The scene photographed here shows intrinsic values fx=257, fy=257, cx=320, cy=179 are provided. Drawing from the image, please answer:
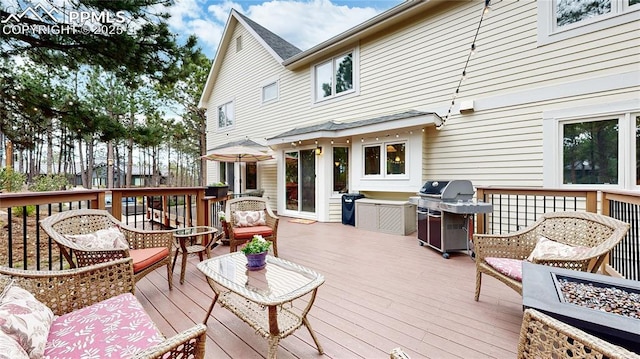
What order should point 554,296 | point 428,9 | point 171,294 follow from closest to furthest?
1. point 554,296
2. point 171,294
3. point 428,9

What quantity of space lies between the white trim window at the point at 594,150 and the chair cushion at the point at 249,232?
16.3ft

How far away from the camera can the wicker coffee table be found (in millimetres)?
1694

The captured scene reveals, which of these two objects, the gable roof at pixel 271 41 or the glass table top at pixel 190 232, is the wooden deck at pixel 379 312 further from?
the gable roof at pixel 271 41

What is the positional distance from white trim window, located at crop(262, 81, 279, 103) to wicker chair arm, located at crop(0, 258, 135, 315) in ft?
27.2

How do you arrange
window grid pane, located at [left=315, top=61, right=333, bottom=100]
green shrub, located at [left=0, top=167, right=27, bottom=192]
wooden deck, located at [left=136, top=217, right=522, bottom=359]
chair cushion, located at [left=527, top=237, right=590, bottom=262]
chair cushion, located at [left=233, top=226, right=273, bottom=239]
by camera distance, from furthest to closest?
green shrub, located at [left=0, top=167, right=27, bottom=192]
window grid pane, located at [left=315, top=61, right=333, bottom=100]
chair cushion, located at [left=233, top=226, right=273, bottom=239]
chair cushion, located at [left=527, top=237, right=590, bottom=262]
wooden deck, located at [left=136, top=217, right=522, bottom=359]

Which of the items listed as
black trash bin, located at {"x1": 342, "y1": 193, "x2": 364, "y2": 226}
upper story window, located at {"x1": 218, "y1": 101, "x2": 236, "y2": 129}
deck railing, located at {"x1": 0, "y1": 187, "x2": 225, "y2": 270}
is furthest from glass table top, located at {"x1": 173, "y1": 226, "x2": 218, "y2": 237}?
upper story window, located at {"x1": 218, "y1": 101, "x2": 236, "y2": 129}

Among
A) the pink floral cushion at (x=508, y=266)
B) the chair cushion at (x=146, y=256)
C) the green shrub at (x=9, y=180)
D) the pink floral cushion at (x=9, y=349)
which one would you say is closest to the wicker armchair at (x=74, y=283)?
the chair cushion at (x=146, y=256)

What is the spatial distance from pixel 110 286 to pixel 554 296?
9.41 ft

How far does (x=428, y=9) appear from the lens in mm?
5887

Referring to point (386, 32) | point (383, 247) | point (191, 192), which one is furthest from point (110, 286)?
point (386, 32)

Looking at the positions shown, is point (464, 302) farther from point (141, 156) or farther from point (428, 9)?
point (141, 156)

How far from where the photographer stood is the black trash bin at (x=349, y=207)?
659cm

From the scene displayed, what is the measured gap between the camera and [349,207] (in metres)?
6.68

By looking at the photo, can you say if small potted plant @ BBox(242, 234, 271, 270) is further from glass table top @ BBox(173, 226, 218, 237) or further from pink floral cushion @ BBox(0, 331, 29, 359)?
pink floral cushion @ BBox(0, 331, 29, 359)
